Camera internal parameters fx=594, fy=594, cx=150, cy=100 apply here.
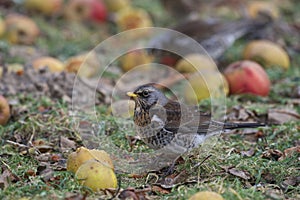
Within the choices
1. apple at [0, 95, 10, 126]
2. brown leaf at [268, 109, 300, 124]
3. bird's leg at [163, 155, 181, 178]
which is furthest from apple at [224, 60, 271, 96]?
apple at [0, 95, 10, 126]

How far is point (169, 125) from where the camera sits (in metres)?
5.58

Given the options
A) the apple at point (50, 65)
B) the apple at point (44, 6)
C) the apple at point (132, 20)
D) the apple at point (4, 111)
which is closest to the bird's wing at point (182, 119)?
the apple at point (4, 111)

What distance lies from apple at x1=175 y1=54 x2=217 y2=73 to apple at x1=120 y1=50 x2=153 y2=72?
89cm

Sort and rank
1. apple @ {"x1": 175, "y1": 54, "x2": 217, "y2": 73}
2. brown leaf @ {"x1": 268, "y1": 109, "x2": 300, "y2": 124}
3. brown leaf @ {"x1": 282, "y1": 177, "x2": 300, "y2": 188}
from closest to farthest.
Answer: brown leaf @ {"x1": 282, "y1": 177, "x2": 300, "y2": 188}, brown leaf @ {"x1": 268, "y1": 109, "x2": 300, "y2": 124}, apple @ {"x1": 175, "y1": 54, "x2": 217, "y2": 73}

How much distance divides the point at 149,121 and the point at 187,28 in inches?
192

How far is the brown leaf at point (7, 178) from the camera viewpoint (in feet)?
15.7

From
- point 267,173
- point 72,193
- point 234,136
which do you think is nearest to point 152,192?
point 72,193

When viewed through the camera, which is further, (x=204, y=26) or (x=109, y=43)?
(x=109, y=43)

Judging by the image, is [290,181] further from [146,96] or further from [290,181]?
[146,96]

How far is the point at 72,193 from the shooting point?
178 inches

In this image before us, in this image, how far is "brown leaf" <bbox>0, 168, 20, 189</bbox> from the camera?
4.77 metres

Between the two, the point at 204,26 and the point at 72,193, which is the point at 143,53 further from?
the point at 72,193

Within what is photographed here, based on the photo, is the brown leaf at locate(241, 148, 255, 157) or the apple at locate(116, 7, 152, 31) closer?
the brown leaf at locate(241, 148, 255, 157)

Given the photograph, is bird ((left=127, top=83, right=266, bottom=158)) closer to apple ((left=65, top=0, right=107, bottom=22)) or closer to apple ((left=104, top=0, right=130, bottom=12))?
apple ((left=65, top=0, right=107, bottom=22))
